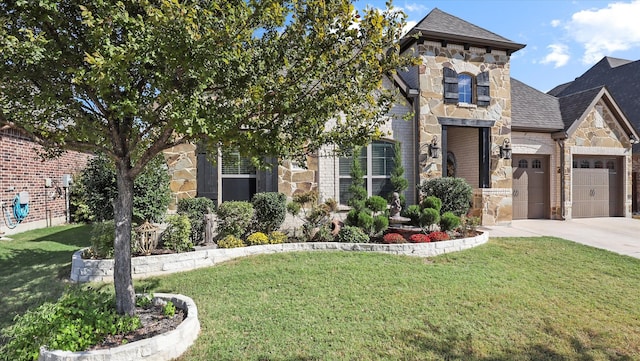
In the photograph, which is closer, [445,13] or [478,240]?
[478,240]

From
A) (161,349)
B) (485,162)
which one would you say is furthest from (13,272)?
(485,162)

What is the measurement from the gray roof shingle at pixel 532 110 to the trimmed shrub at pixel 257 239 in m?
10.4

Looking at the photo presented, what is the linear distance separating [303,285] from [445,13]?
1216 cm

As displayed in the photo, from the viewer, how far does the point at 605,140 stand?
13852 millimetres

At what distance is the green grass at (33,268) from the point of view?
16.5 ft

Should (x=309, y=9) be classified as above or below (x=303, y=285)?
above

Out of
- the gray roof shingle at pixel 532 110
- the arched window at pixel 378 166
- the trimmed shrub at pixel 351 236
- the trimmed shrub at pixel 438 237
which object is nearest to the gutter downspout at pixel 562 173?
the gray roof shingle at pixel 532 110

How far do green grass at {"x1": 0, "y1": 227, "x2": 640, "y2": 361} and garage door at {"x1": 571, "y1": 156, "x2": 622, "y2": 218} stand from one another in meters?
7.35

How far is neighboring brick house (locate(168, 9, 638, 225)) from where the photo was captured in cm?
1021

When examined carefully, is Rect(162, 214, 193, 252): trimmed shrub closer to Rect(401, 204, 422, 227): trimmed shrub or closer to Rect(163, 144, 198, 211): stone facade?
Rect(163, 144, 198, 211): stone facade

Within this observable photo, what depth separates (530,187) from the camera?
44.7 ft

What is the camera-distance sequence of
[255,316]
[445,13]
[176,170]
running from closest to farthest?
[255,316], [176,170], [445,13]

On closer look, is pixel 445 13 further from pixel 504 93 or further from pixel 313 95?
pixel 313 95

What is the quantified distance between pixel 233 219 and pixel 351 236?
2.75 meters
